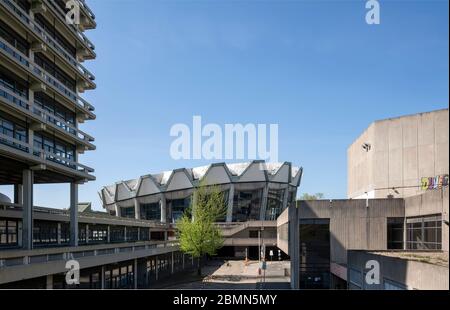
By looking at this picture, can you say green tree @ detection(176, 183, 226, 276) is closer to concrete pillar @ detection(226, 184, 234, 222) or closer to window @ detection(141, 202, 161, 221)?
concrete pillar @ detection(226, 184, 234, 222)

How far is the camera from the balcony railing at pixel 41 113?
104 feet

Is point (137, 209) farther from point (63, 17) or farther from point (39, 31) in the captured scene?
point (39, 31)

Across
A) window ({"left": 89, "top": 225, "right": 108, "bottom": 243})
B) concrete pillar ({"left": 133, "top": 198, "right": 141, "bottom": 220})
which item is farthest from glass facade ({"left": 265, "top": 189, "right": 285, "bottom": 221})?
window ({"left": 89, "top": 225, "right": 108, "bottom": 243})

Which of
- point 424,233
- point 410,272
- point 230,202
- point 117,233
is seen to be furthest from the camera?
point 230,202

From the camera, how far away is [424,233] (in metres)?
26.5

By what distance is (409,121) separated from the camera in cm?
3238

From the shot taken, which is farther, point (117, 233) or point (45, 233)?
point (117, 233)

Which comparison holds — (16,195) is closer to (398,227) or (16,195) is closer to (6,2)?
(6,2)

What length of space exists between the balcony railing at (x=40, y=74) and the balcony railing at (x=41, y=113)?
2.56m

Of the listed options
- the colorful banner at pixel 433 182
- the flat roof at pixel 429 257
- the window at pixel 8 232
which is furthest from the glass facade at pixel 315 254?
the window at pixel 8 232

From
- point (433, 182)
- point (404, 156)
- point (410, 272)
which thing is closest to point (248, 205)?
point (404, 156)

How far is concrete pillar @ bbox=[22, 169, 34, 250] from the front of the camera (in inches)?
1361

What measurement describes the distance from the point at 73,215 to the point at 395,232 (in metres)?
32.4
